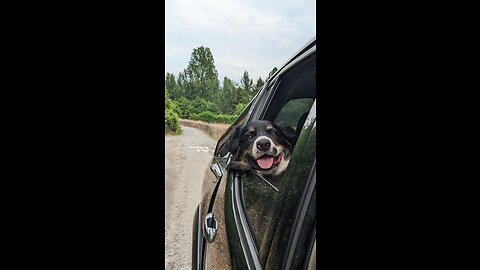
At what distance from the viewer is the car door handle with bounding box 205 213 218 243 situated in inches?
45.9

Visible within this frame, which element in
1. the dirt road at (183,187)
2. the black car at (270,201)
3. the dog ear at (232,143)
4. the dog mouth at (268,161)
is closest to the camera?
the black car at (270,201)

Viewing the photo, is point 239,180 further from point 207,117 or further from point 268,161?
point 207,117

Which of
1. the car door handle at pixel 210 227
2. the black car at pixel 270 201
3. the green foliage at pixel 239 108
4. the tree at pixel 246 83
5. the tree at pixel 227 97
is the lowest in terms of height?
the car door handle at pixel 210 227

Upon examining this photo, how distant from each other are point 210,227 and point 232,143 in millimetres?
293

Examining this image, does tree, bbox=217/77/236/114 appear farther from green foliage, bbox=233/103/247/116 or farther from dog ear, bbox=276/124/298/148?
dog ear, bbox=276/124/298/148

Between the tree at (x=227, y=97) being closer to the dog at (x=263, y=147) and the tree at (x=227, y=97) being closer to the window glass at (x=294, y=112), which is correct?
the dog at (x=263, y=147)

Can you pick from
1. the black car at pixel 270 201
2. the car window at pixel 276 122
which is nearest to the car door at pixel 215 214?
the black car at pixel 270 201

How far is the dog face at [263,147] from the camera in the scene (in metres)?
0.91
